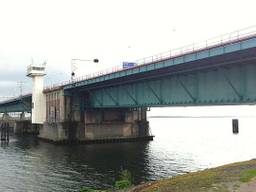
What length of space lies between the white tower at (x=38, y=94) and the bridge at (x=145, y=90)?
7.45ft

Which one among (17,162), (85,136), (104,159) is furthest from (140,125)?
(17,162)

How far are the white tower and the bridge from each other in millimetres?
2270

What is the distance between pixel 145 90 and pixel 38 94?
45543 mm

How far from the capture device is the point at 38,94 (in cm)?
9044

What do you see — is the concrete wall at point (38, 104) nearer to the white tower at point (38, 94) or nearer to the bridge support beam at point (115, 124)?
the white tower at point (38, 94)

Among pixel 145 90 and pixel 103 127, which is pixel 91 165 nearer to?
pixel 145 90

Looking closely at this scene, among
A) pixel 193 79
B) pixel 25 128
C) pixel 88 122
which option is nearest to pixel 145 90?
pixel 193 79

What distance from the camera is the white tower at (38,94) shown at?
292 feet

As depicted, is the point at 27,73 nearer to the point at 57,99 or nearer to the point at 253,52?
the point at 57,99

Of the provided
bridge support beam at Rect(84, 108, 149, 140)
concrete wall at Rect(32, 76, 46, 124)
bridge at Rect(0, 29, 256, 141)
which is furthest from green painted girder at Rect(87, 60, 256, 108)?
concrete wall at Rect(32, 76, 46, 124)

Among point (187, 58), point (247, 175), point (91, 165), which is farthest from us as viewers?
point (91, 165)

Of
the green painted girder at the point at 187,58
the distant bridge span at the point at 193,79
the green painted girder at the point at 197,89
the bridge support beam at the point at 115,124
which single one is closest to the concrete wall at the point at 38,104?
the bridge support beam at the point at 115,124

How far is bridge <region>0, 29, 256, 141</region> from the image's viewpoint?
34188mm

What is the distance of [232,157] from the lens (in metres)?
50.4
